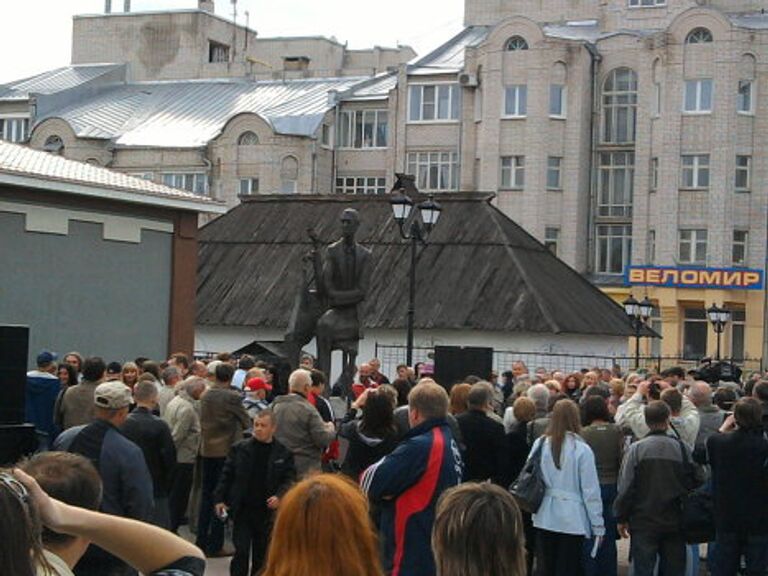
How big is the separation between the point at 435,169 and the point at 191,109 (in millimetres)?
14383

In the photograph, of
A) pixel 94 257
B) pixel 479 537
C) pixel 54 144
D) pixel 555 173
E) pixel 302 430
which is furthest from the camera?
pixel 54 144

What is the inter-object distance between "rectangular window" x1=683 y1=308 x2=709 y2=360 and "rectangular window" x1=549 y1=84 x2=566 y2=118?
1036 centimetres

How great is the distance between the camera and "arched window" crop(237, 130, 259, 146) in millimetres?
72125

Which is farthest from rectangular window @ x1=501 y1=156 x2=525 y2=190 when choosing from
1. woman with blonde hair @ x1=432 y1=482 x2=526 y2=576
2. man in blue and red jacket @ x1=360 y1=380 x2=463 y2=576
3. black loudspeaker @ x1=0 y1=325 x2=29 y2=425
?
woman with blonde hair @ x1=432 y1=482 x2=526 y2=576

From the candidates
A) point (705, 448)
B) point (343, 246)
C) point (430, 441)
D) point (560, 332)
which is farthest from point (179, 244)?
point (430, 441)

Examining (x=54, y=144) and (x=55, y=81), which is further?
(x=55, y=81)

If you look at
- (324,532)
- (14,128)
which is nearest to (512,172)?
(14,128)

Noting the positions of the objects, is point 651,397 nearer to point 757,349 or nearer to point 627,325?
point 627,325

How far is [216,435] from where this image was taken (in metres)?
15.0

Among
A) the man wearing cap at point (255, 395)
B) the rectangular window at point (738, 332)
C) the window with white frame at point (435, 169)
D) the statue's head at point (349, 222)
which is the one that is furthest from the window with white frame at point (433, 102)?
the man wearing cap at point (255, 395)

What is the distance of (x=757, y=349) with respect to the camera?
6212 centimetres

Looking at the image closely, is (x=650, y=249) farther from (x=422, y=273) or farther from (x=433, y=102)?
(x=422, y=273)

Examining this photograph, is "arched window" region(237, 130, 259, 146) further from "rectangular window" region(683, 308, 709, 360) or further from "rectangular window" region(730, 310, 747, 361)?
"rectangular window" region(730, 310, 747, 361)

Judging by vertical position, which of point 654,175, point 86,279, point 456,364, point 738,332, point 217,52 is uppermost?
point 217,52
